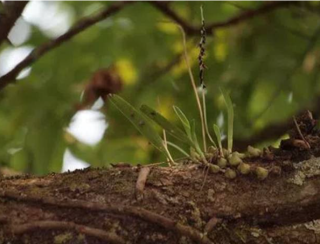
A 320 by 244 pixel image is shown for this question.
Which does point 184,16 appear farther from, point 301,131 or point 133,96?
point 301,131

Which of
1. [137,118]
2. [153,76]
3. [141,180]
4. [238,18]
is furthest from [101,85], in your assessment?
[141,180]

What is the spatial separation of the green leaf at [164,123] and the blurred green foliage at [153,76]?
2.42 ft

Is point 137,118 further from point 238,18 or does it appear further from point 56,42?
point 238,18

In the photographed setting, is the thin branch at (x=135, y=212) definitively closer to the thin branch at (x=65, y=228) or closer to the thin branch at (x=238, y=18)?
the thin branch at (x=65, y=228)

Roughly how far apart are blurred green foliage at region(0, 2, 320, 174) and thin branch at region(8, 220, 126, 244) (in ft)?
2.97

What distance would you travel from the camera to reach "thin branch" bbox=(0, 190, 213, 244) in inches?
29.8

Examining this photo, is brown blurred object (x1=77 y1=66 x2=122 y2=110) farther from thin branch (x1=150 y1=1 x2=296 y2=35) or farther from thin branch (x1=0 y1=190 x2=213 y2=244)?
thin branch (x1=0 y1=190 x2=213 y2=244)

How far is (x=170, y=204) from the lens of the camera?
2.56 ft

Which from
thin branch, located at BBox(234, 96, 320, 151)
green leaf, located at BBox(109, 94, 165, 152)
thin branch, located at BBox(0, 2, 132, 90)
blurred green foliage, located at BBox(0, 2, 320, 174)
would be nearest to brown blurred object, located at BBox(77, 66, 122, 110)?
blurred green foliage, located at BBox(0, 2, 320, 174)

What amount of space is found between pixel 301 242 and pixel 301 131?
0.16 meters

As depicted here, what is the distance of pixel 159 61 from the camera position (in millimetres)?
1841

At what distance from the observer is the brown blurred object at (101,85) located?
179 centimetres

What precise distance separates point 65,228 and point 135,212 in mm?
78

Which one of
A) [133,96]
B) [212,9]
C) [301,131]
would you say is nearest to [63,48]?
[133,96]
